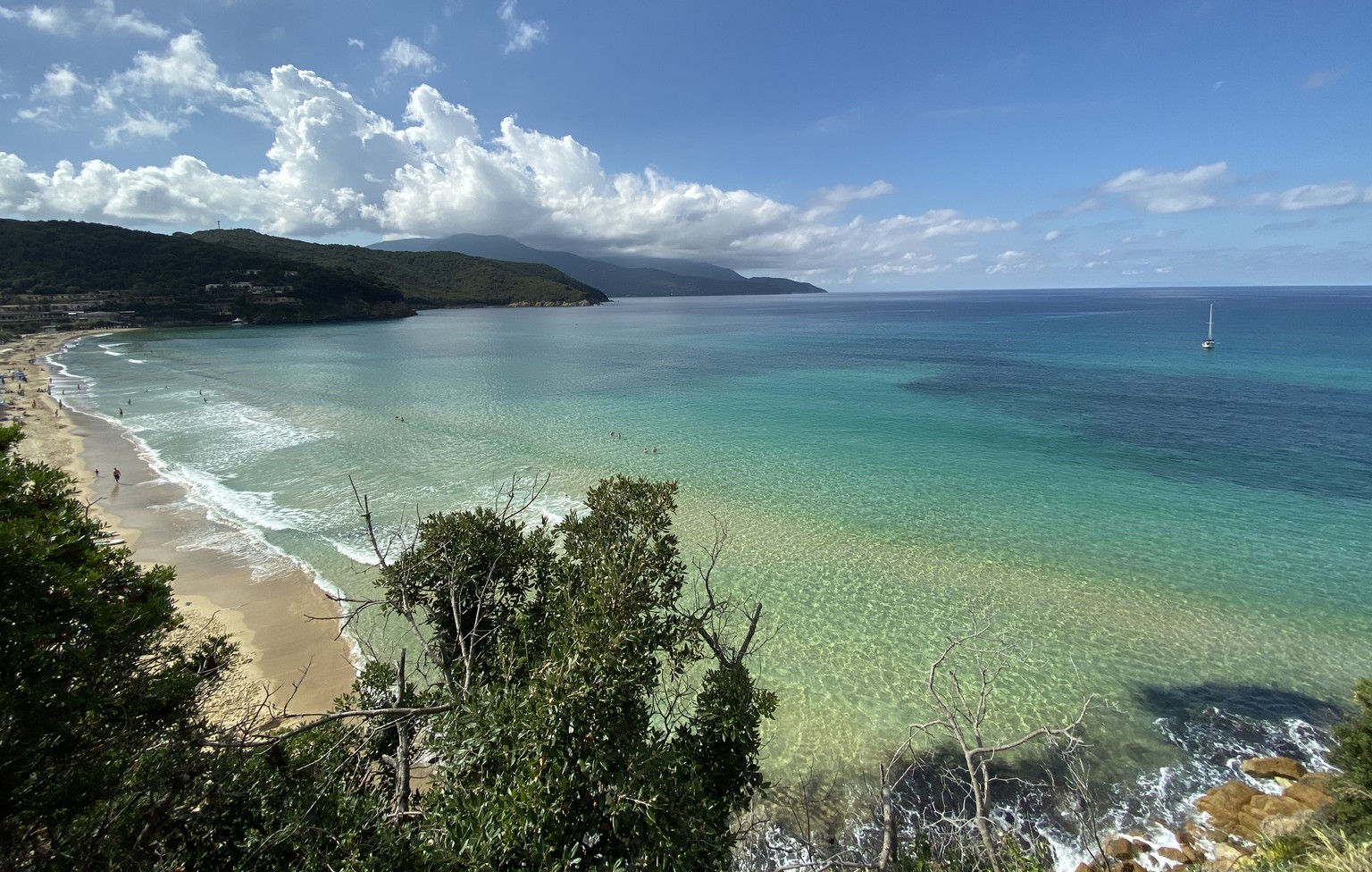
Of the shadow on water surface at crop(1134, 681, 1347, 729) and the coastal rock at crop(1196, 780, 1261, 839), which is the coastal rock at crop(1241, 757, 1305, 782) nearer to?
the coastal rock at crop(1196, 780, 1261, 839)

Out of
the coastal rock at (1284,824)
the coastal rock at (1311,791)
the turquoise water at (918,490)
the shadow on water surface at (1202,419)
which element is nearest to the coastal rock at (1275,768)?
the coastal rock at (1311,791)

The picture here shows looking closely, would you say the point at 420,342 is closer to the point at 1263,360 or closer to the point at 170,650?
the point at 170,650

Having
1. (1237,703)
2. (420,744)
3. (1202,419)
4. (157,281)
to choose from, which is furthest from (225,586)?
(157,281)

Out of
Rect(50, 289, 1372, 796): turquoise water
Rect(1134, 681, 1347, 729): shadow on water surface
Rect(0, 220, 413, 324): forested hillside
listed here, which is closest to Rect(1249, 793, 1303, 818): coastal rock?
Rect(50, 289, 1372, 796): turquoise water

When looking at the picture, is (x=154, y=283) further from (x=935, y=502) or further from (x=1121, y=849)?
(x=1121, y=849)

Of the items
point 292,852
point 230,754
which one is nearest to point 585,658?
point 292,852

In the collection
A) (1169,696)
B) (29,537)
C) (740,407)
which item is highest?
(29,537)
